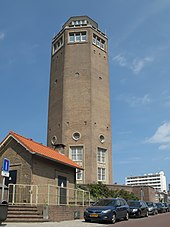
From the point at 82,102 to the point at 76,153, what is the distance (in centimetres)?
775

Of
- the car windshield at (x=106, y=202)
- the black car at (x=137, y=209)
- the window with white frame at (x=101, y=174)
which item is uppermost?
the window with white frame at (x=101, y=174)

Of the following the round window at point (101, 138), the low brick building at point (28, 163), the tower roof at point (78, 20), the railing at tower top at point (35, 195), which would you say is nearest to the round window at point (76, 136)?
the round window at point (101, 138)

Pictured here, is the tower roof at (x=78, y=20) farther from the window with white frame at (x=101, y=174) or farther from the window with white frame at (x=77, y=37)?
the window with white frame at (x=101, y=174)

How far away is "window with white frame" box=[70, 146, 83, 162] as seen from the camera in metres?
44.8

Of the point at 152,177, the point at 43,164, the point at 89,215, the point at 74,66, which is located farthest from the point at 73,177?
the point at 152,177

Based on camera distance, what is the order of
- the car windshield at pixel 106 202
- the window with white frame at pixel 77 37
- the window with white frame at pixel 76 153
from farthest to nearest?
the window with white frame at pixel 77 37 → the window with white frame at pixel 76 153 → the car windshield at pixel 106 202

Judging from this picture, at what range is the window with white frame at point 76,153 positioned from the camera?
147 ft

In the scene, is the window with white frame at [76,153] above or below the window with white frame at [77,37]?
below

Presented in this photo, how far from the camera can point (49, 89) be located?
170ft

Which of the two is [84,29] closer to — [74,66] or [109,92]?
[74,66]

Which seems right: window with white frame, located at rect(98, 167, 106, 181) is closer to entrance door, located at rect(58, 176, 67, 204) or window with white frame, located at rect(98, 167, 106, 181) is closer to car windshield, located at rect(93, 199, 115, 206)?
entrance door, located at rect(58, 176, 67, 204)

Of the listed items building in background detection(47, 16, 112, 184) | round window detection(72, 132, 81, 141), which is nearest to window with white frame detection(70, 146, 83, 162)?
building in background detection(47, 16, 112, 184)

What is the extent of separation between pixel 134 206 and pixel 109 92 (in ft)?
90.5

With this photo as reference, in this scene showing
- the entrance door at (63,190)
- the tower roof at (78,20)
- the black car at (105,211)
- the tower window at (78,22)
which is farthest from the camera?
the tower roof at (78,20)
